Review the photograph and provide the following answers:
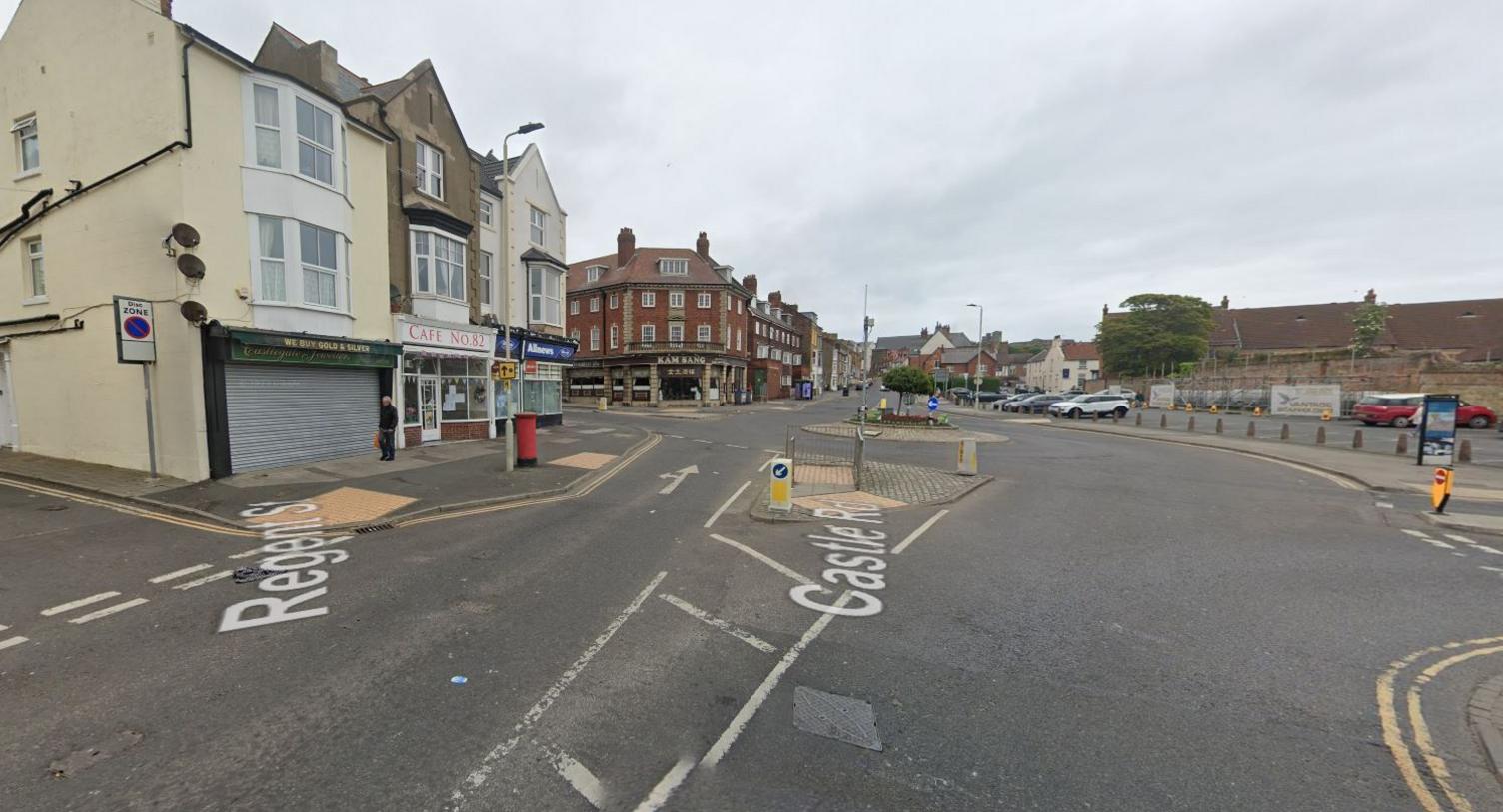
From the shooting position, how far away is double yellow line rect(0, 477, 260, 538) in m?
8.10

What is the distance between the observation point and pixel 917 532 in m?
8.56

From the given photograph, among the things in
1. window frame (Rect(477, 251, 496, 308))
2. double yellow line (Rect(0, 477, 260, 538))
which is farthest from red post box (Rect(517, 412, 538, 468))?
window frame (Rect(477, 251, 496, 308))

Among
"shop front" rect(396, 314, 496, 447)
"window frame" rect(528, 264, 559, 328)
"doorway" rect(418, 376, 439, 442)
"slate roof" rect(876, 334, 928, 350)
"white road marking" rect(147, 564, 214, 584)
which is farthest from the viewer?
"slate roof" rect(876, 334, 928, 350)

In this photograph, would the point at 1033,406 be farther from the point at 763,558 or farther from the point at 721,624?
the point at 721,624

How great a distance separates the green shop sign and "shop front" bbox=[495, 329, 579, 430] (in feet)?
15.9

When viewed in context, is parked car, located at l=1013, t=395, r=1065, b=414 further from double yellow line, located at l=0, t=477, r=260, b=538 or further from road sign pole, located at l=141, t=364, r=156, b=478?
road sign pole, located at l=141, t=364, r=156, b=478

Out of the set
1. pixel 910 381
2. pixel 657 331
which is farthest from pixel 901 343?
pixel 910 381

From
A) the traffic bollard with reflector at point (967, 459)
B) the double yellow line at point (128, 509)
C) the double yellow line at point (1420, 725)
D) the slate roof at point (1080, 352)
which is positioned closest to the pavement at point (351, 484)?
the double yellow line at point (128, 509)

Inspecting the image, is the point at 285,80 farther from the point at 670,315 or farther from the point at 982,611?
the point at 670,315

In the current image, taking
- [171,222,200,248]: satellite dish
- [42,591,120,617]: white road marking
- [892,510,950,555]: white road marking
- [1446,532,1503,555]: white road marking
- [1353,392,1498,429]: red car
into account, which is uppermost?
[171,222,200,248]: satellite dish

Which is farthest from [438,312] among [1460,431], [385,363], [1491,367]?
[1491,367]

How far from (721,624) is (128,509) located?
11.1m

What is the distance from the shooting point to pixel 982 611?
5.56 metres

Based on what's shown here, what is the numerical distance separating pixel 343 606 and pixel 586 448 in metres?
11.6
